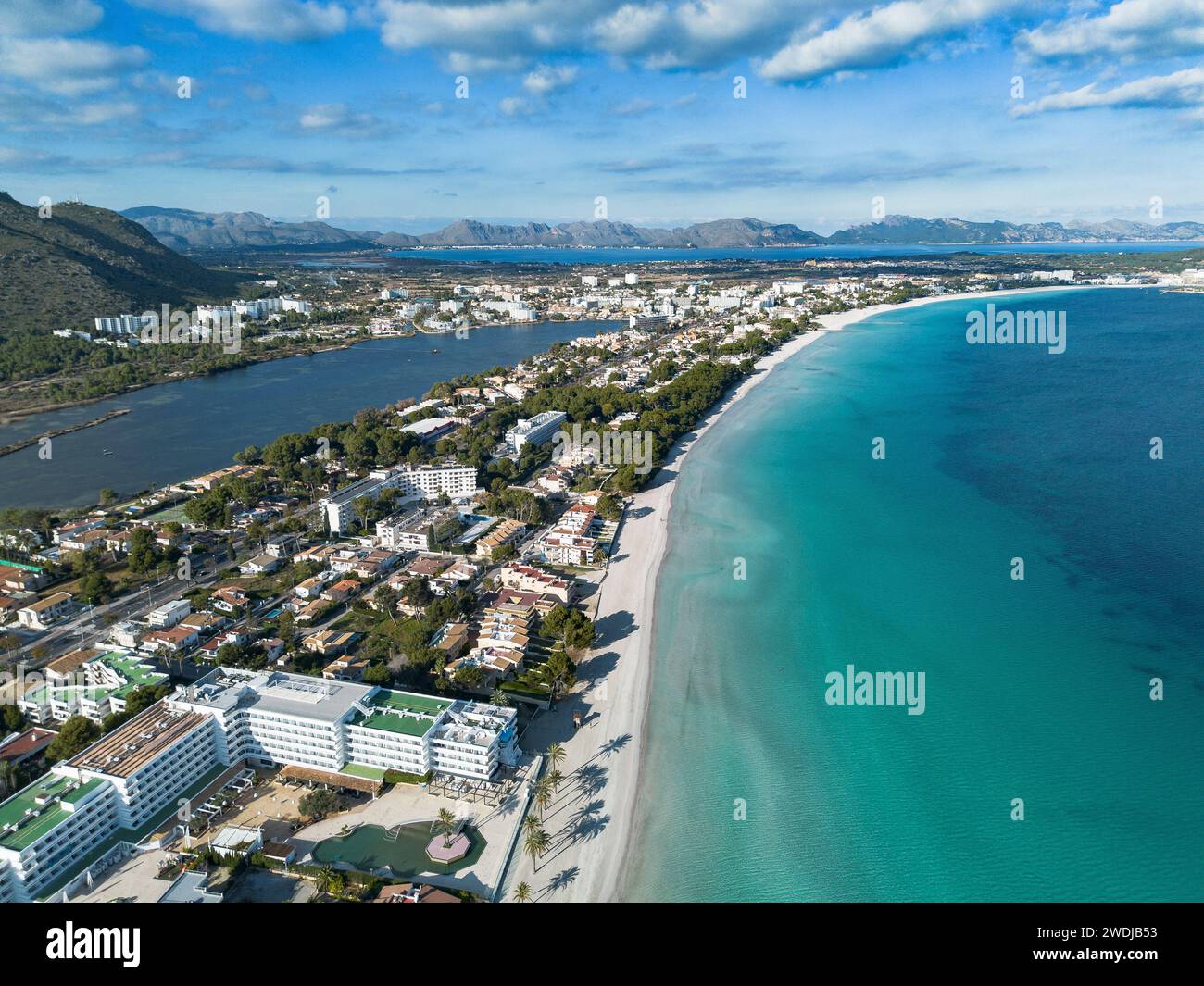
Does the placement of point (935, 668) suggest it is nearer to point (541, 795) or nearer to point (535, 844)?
point (541, 795)

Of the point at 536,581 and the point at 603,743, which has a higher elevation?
the point at 536,581

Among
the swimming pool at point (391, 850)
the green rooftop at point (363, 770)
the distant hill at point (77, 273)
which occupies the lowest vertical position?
the swimming pool at point (391, 850)

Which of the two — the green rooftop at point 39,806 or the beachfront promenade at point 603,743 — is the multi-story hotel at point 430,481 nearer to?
the beachfront promenade at point 603,743

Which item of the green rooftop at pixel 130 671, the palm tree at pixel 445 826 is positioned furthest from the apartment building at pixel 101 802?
the palm tree at pixel 445 826

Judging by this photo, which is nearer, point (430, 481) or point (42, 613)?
point (42, 613)

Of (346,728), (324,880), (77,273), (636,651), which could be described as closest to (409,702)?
(346,728)

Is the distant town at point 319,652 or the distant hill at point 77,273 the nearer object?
the distant town at point 319,652
